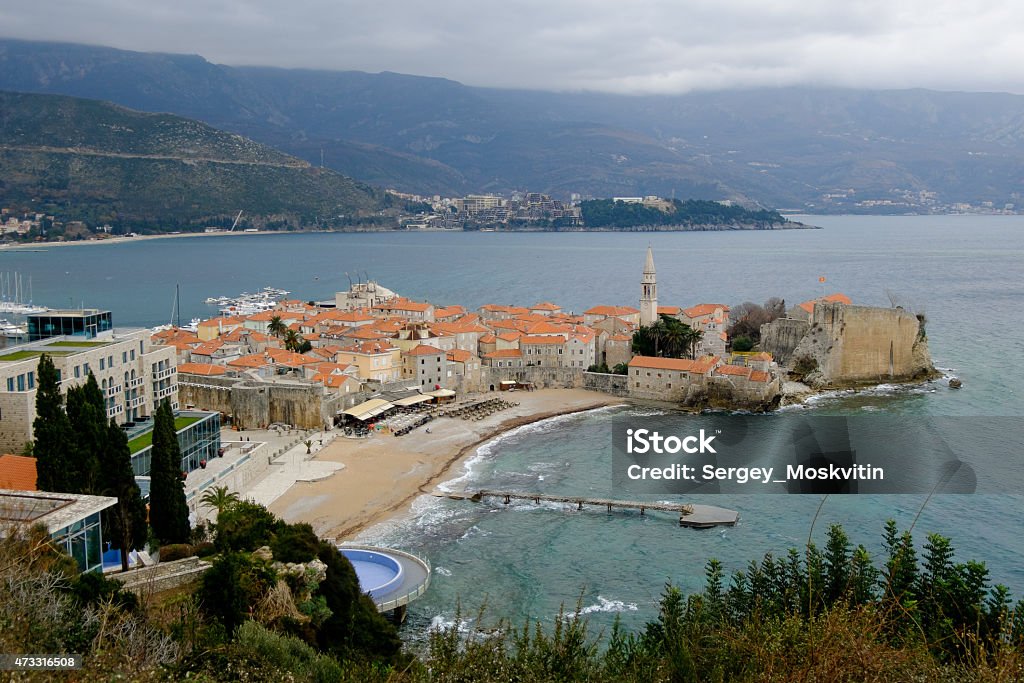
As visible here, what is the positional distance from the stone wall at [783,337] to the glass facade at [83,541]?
1417 inches

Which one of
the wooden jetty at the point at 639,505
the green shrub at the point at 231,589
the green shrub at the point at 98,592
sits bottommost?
the wooden jetty at the point at 639,505

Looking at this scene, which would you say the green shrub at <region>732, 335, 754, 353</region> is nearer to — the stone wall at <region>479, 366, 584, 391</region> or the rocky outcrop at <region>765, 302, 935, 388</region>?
the rocky outcrop at <region>765, 302, 935, 388</region>

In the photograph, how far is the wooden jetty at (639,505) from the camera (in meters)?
22.8

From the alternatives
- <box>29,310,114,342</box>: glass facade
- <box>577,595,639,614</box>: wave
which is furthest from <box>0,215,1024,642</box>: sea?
<box>29,310,114,342</box>: glass facade

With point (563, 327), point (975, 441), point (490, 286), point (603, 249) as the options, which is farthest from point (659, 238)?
point (975, 441)

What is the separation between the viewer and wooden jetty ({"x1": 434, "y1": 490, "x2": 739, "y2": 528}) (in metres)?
22.8

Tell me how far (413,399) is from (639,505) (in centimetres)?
1492

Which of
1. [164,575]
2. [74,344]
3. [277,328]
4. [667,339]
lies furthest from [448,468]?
Result: [277,328]

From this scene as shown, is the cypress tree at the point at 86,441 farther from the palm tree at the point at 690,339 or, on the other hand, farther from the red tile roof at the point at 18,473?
the palm tree at the point at 690,339

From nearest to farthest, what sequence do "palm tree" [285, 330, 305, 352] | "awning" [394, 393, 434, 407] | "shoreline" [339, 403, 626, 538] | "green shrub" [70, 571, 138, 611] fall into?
"green shrub" [70, 571, 138, 611], "shoreline" [339, 403, 626, 538], "awning" [394, 393, 434, 407], "palm tree" [285, 330, 305, 352]

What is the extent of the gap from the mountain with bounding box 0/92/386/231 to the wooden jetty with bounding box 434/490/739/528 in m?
143

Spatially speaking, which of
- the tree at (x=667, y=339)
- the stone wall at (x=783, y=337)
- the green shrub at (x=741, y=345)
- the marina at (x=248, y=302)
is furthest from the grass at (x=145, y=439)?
the marina at (x=248, y=302)

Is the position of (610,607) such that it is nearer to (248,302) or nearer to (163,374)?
(163,374)
